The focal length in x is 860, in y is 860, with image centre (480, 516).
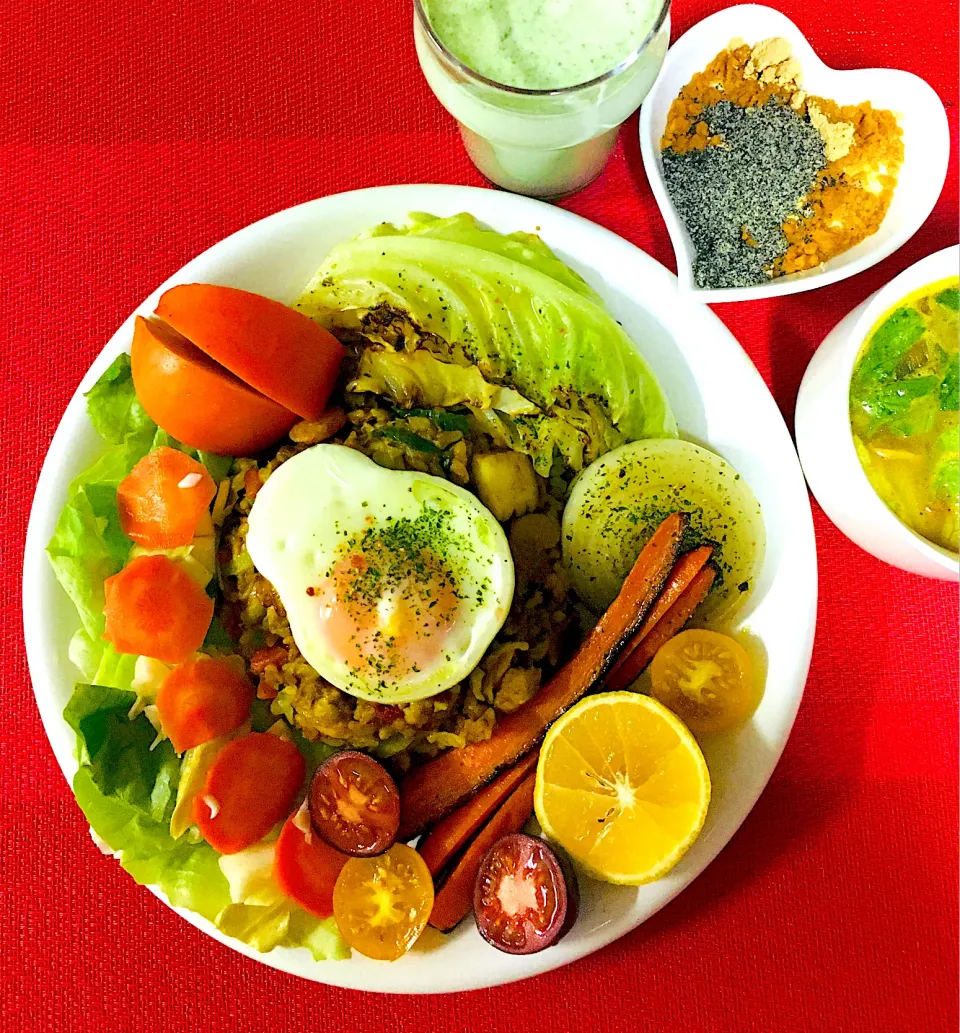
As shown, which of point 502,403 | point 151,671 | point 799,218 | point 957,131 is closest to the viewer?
point 151,671

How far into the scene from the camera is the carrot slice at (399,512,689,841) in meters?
2.12

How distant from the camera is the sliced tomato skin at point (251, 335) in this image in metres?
2.10

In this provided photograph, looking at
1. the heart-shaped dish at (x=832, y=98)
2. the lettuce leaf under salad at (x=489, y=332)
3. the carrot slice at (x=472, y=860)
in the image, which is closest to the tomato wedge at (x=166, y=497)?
the lettuce leaf under salad at (x=489, y=332)

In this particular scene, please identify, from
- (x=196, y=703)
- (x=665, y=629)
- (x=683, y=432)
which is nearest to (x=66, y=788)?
(x=196, y=703)

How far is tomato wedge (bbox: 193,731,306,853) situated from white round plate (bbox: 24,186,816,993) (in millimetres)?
243

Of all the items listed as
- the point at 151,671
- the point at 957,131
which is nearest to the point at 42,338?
the point at 151,671

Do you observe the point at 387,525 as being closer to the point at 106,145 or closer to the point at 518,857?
the point at 518,857

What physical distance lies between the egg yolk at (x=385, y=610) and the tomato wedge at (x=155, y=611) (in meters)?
0.33

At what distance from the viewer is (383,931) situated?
6.57 ft

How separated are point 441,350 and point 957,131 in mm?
1804

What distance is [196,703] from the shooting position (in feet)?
6.86

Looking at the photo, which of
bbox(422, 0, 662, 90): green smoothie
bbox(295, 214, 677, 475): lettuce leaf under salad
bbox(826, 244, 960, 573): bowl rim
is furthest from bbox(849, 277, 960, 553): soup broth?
bbox(422, 0, 662, 90): green smoothie

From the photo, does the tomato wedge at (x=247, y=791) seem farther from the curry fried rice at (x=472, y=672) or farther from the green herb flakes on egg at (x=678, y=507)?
the green herb flakes on egg at (x=678, y=507)

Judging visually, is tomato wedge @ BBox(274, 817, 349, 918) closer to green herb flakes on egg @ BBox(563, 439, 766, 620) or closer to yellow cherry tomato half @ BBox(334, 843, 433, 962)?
yellow cherry tomato half @ BBox(334, 843, 433, 962)
